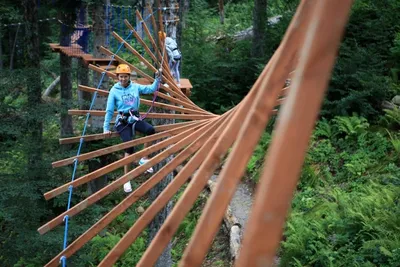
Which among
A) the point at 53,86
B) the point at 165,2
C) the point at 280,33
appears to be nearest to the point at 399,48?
the point at 280,33

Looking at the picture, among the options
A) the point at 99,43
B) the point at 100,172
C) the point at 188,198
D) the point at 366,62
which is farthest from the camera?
the point at 366,62

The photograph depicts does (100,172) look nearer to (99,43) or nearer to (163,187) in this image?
(163,187)

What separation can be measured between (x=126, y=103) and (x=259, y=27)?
7.65 metres

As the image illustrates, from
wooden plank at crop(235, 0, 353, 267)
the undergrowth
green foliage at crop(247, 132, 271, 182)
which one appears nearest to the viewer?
wooden plank at crop(235, 0, 353, 267)

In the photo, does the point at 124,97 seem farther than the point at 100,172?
Yes

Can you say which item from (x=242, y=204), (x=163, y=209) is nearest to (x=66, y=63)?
(x=242, y=204)

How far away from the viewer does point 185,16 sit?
17.4 metres

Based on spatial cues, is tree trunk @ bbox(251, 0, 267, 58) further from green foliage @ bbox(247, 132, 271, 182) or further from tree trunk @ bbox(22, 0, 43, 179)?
tree trunk @ bbox(22, 0, 43, 179)

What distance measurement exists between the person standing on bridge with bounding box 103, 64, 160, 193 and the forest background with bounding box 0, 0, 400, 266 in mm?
2312

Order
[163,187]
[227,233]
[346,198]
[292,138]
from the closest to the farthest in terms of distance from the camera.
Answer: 1. [292,138]
2. [163,187]
3. [346,198]
4. [227,233]

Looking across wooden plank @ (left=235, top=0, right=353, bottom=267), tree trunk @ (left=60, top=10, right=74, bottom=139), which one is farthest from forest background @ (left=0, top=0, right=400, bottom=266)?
wooden plank @ (left=235, top=0, right=353, bottom=267)

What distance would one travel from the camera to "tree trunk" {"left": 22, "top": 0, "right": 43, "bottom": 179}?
759 cm

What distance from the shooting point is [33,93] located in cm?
801

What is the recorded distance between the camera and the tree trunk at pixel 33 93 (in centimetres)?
759
